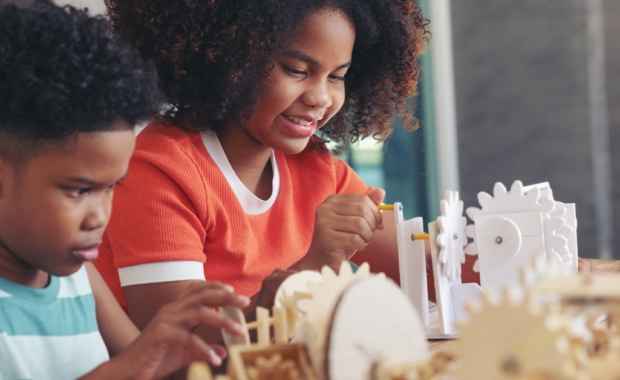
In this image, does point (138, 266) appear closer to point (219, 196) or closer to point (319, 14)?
point (219, 196)

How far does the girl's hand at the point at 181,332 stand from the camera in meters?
0.50

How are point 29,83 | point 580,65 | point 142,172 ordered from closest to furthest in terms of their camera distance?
1. point 29,83
2. point 142,172
3. point 580,65

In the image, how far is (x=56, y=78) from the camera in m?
0.53

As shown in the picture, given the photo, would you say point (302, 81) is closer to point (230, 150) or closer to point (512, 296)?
point (230, 150)

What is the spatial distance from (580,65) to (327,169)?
7.33 feet

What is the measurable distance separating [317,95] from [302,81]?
1.4 inches

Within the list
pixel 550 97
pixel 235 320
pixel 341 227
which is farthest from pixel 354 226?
pixel 550 97

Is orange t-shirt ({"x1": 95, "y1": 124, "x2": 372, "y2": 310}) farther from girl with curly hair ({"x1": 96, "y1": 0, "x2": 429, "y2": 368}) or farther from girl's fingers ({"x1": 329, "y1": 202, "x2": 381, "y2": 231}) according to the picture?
girl's fingers ({"x1": 329, "y1": 202, "x2": 381, "y2": 231})

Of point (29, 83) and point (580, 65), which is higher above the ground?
point (580, 65)

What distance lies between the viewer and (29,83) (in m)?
0.52

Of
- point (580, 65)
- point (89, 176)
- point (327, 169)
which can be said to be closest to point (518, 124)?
point (580, 65)

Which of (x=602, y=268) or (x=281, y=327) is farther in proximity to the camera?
(x=602, y=268)

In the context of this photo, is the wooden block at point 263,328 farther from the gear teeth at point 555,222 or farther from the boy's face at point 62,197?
the gear teeth at point 555,222

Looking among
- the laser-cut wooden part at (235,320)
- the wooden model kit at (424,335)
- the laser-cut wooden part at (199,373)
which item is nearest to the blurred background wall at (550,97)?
the wooden model kit at (424,335)
